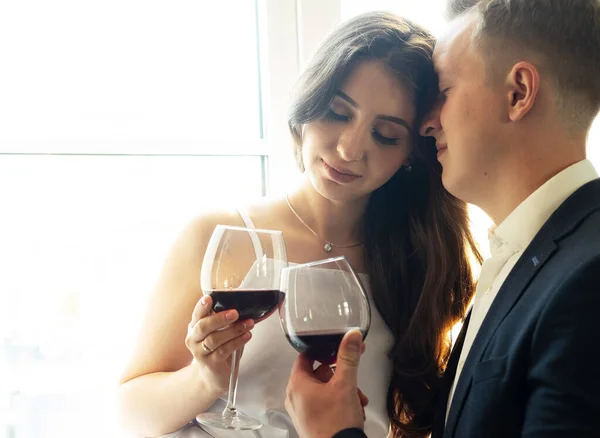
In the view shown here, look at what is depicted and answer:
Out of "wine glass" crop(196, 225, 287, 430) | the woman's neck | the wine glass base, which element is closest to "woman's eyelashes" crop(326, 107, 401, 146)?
the woman's neck

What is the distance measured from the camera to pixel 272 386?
61.7 inches

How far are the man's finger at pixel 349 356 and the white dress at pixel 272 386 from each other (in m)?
0.50

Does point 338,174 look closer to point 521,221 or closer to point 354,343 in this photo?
point 521,221

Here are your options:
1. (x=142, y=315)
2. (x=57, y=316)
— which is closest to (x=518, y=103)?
(x=142, y=315)

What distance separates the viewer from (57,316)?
1.87m

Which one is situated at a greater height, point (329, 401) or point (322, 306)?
point (322, 306)

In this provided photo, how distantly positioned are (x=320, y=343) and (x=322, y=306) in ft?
0.21

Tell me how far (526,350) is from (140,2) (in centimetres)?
162

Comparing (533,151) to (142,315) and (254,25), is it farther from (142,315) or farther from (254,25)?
(254,25)

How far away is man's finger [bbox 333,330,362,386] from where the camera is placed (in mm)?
1032

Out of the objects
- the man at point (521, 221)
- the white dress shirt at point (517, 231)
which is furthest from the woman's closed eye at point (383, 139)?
the white dress shirt at point (517, 231)

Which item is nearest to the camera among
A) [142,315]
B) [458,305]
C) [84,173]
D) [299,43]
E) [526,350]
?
[526,350]

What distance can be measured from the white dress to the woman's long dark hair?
0.05 m

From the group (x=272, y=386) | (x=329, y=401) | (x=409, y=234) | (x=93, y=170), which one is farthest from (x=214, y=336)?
(x=93, y=170)
